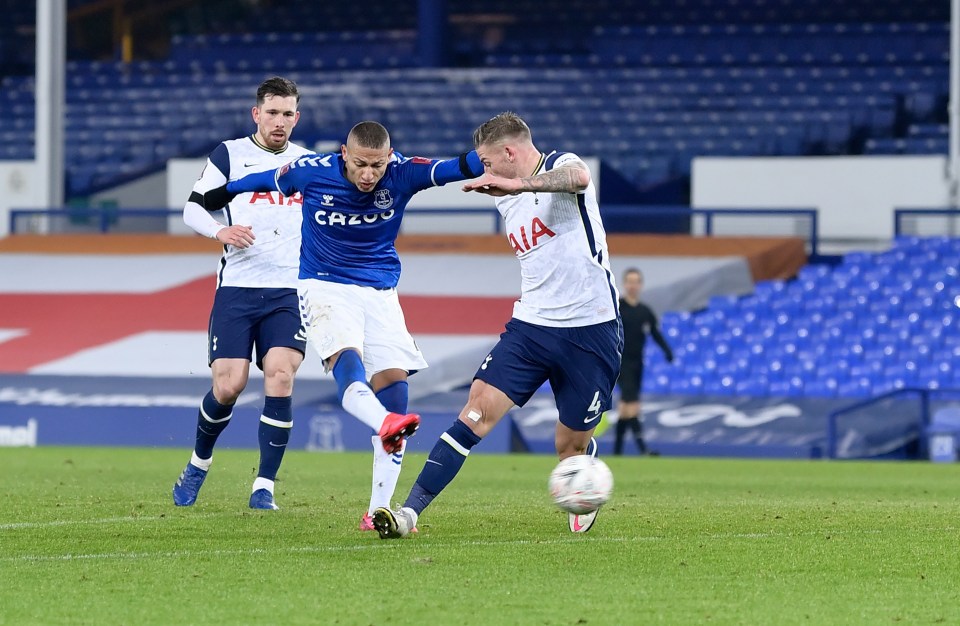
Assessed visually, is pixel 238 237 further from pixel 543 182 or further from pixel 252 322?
pixel 543 182

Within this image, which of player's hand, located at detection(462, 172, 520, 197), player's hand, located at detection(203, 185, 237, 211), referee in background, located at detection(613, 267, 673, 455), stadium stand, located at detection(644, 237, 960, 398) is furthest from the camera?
stadium stand, located at detection(644, 237, 960, 398)

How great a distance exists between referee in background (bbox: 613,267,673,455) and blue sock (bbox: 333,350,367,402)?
340 inches

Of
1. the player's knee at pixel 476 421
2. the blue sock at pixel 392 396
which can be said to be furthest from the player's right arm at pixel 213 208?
the player's knee at pixel 476 421

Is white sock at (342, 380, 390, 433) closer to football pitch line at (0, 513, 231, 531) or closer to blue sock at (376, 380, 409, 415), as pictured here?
blue sock at (376, 380, 409, 415)

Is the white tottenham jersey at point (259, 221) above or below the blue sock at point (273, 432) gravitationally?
above

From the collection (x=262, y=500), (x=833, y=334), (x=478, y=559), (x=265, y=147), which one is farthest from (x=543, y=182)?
(x=833, y=334)

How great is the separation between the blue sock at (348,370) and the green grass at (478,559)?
0.64 metres

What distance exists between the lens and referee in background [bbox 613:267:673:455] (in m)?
15.2

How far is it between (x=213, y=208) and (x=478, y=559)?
2465 millimetres

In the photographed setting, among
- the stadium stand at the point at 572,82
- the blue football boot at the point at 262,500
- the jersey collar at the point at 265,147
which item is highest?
the stadium stand at the point at 572,82

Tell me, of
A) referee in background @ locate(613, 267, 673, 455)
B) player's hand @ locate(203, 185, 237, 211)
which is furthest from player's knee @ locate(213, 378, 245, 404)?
referee in background @ locate(613, 267, 673, 455)

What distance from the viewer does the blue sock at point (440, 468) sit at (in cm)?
649

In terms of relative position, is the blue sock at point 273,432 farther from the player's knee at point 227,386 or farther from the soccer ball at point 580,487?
the soccer ball at point 580,487

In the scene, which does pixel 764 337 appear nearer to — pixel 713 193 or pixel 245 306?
pixel 713 193
